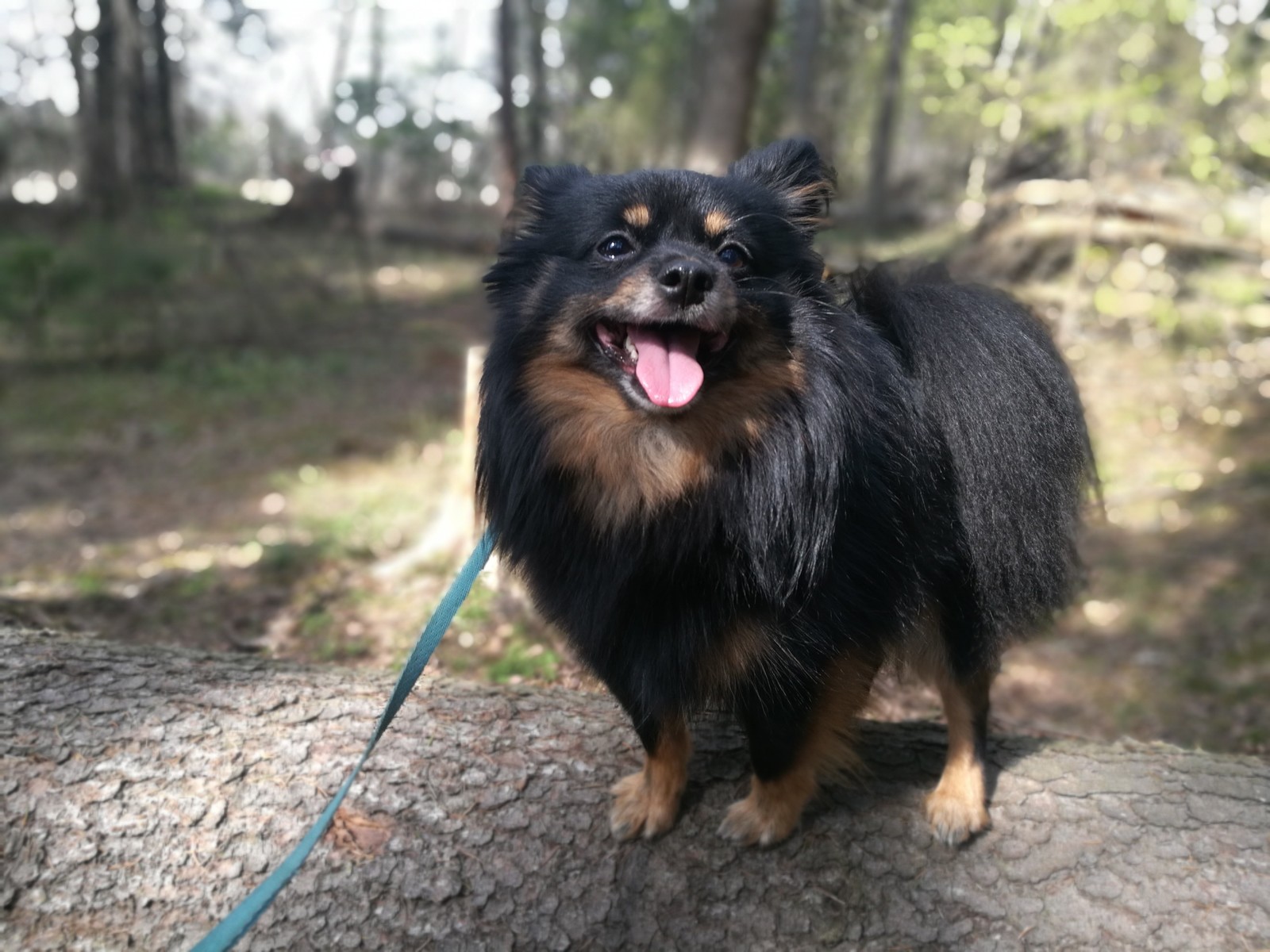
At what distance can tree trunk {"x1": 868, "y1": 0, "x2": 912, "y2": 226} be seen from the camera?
19.0m

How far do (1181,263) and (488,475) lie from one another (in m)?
10.3

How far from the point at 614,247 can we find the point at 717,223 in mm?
279

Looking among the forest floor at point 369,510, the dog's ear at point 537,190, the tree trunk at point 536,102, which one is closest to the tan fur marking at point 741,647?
the forest floor at point 369,510

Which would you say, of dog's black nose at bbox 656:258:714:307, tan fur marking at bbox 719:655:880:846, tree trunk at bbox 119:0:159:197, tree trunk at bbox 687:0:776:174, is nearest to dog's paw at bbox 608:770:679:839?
tan fur marking at bbox 719:655:880:846

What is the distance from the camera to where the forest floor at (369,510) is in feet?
15.6

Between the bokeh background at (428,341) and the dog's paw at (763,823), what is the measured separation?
881 millimetres

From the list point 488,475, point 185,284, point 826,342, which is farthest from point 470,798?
point 185,284

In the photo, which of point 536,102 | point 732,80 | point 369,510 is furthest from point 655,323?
point 536,102

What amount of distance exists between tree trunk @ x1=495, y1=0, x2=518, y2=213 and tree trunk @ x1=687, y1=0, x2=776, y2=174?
17.4ft

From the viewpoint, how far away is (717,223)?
94.7 inches

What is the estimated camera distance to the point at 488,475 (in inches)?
97.5

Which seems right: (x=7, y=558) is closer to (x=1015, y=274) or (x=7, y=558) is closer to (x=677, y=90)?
(x=1015, y=274)

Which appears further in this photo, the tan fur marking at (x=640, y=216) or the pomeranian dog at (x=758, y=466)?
the tan fur marking at (x=640, y=216)

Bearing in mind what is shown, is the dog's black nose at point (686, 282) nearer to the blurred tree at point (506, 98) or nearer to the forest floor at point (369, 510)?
the forest floor at point (369, 510)
